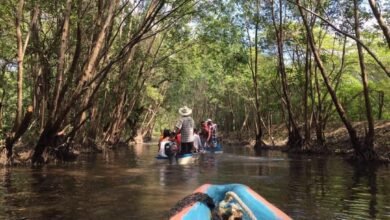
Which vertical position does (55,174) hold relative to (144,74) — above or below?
below

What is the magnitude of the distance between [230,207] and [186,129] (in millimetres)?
12646

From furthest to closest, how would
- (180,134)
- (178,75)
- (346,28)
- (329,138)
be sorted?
(178,75)
(329,138)
(346,28)
(180,134)

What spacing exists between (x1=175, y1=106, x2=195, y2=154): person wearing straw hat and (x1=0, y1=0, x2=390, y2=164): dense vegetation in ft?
9.67

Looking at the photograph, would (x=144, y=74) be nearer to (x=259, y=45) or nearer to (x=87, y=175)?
(x=259, y=45)

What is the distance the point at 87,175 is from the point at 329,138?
21.6 m

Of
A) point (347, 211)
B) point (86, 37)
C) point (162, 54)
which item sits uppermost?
point (162, 54)

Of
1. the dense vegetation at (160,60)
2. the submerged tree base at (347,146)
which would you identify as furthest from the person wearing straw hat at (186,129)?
the submerged tree base at (347,146)

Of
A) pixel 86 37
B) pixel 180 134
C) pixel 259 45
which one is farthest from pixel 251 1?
pixel 180 134

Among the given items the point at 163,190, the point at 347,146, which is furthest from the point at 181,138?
the point at 347,146

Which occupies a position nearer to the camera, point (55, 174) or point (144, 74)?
point (55, 174)

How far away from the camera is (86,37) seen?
21.9 meters

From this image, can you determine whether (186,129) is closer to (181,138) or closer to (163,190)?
(181,138)

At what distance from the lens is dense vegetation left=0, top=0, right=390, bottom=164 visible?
54.6 feet

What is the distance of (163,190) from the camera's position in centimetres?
1068
